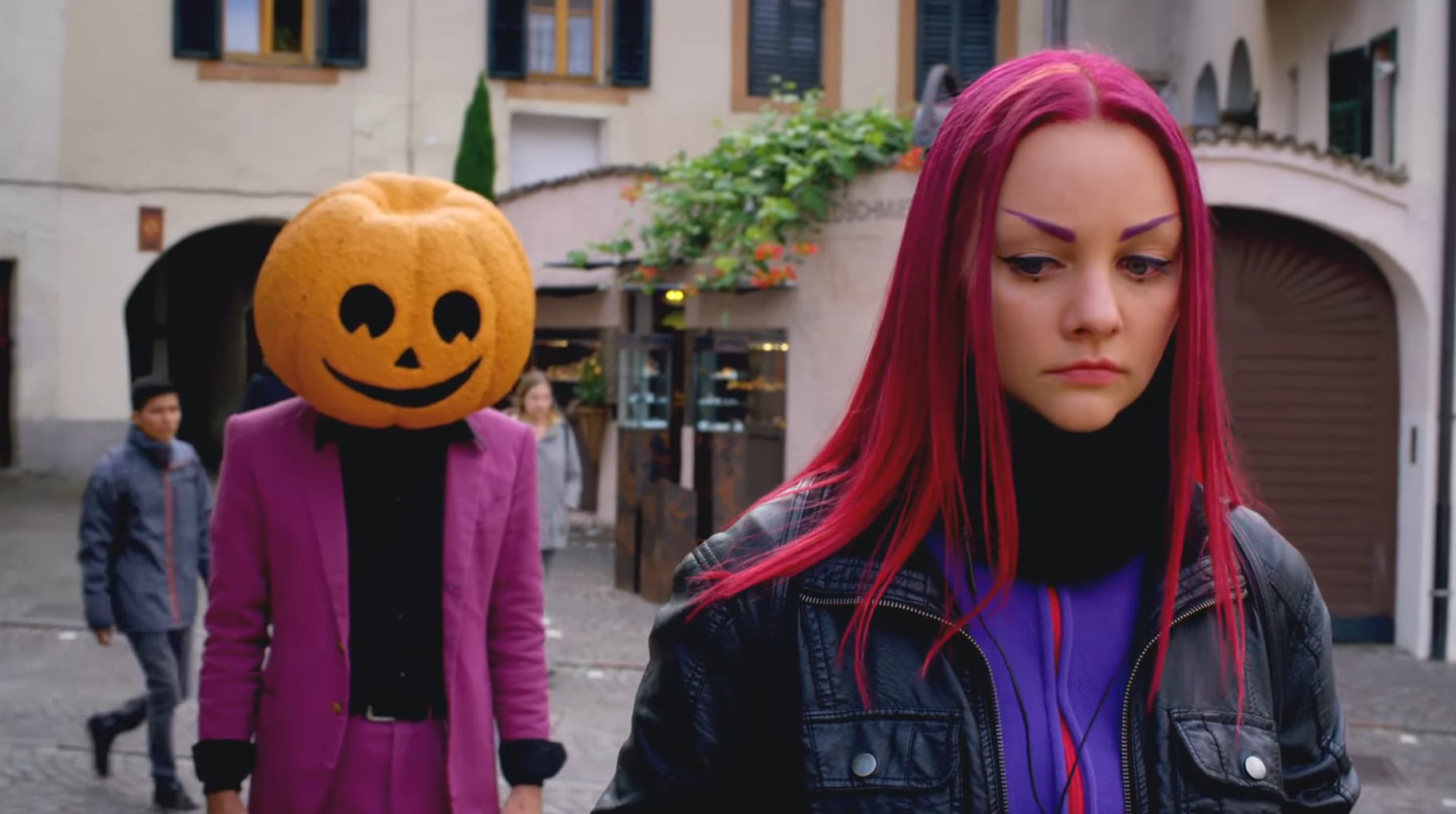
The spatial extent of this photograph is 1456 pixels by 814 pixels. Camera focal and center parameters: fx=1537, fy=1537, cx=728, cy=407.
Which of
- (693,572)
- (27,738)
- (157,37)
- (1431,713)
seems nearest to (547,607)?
(27,738)

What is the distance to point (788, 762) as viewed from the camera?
1.61 metres

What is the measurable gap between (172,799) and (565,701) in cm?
264

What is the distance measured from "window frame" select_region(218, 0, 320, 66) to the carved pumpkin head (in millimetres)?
15644

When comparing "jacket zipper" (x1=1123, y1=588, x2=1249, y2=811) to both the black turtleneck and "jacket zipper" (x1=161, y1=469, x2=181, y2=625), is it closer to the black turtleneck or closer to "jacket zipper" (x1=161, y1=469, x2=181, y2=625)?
the black turtleneck

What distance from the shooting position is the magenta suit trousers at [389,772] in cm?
331

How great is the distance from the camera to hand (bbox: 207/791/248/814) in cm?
335

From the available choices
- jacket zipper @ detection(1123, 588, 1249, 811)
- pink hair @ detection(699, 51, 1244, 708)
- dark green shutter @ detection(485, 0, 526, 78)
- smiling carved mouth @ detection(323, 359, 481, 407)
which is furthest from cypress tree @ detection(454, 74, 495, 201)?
jacket zipper @ detection(1123, 588, 1249, 811)

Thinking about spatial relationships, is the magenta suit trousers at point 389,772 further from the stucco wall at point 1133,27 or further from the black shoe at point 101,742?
the stucco wall at point 1133,27

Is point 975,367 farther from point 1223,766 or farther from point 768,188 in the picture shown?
point 768,188

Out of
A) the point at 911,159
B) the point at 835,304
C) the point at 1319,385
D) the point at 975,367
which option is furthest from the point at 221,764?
the point at 835,304

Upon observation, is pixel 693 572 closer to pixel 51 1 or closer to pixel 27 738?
pixel 27 738

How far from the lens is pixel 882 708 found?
1.57 metres

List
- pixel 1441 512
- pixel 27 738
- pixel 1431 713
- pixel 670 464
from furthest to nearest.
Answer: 1. pixel 670 464
2. pixel 1441 512
3. pixel 1431 713
4. pixel 27 738

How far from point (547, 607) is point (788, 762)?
31.2 feet
